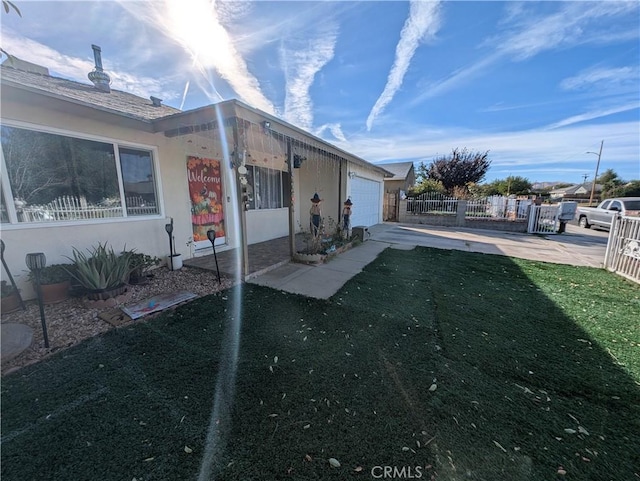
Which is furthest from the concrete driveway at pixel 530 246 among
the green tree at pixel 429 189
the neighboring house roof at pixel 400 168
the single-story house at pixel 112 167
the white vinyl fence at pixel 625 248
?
the neighboring house roof at pixel 400 168

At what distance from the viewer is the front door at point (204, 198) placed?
Result: 5746mm

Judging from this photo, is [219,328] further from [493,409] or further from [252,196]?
[252,196]

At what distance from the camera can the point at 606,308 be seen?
368 centimetres

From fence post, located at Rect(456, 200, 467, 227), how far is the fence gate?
8.88ft

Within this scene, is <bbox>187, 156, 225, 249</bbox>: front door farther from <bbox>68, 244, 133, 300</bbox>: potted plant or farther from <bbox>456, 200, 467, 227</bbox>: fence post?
<bbox>456, 200, 467, 227</bbox>: fence post

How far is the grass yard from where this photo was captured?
1.51 metres

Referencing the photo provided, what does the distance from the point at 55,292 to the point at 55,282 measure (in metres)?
0.14

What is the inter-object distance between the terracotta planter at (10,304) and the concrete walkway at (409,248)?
299cm

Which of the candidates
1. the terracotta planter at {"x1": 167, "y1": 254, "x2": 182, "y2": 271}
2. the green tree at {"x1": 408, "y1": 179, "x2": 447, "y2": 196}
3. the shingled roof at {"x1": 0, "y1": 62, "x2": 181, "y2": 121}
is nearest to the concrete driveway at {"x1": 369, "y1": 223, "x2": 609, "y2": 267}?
the terracotta planter at {"x1": 167, "y1": 254, "x2": 182, "y2": 271}

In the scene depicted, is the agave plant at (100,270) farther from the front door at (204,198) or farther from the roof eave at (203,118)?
the roof eave at (203,118)

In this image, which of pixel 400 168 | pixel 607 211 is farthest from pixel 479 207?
pixel 400 168

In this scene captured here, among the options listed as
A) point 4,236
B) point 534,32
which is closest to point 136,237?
point 4,236

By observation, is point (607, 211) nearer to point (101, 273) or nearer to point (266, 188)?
point (266, 188)

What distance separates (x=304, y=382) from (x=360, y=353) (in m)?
0.70
